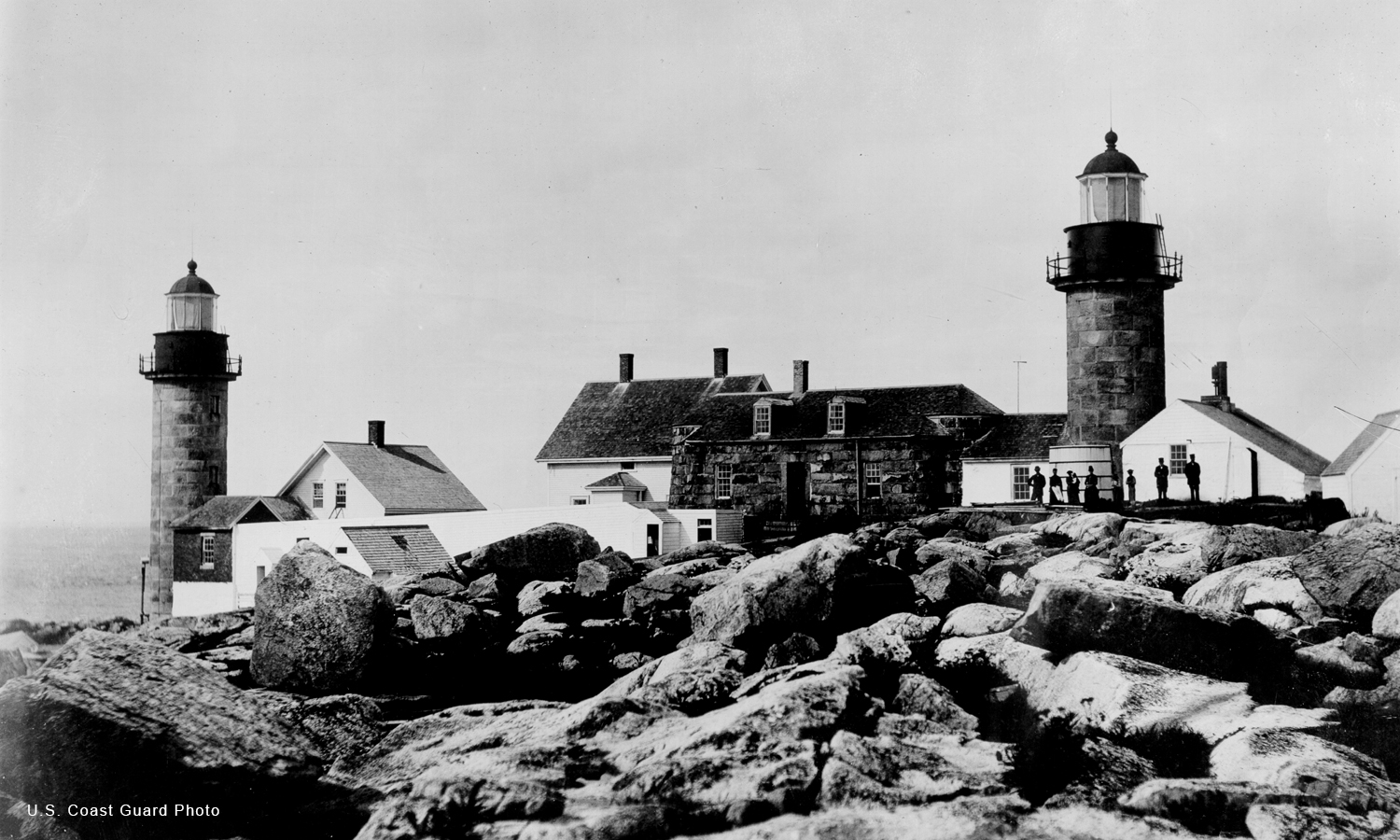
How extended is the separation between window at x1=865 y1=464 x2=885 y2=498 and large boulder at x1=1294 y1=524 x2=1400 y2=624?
52.7 ft

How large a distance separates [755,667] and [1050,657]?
263 centimetres

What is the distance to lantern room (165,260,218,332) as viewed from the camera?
31.7m

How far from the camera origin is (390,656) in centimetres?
1259

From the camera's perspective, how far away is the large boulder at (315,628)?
12.0 meters

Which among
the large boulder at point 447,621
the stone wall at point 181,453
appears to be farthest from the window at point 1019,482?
the stone wall at point 181,453

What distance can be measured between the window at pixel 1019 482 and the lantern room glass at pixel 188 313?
1972 cm

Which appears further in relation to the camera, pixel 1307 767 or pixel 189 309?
pixel 189 309

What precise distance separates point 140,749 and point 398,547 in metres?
15.6

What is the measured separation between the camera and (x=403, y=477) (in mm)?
31734

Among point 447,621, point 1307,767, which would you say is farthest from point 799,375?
point 1307,767

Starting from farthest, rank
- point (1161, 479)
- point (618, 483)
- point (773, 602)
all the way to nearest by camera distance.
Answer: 1. point (618, 483)
2. point (1161, 479)
3. point (773, 602)

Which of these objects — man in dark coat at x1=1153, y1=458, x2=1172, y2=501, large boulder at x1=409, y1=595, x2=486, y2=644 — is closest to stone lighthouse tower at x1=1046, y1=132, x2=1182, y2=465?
man in dark coat at x1=1153, y1=458, x2=1172, y2=501

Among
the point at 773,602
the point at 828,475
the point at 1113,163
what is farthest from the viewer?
the point at 828,475

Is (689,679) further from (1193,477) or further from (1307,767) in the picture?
(1193,477)
